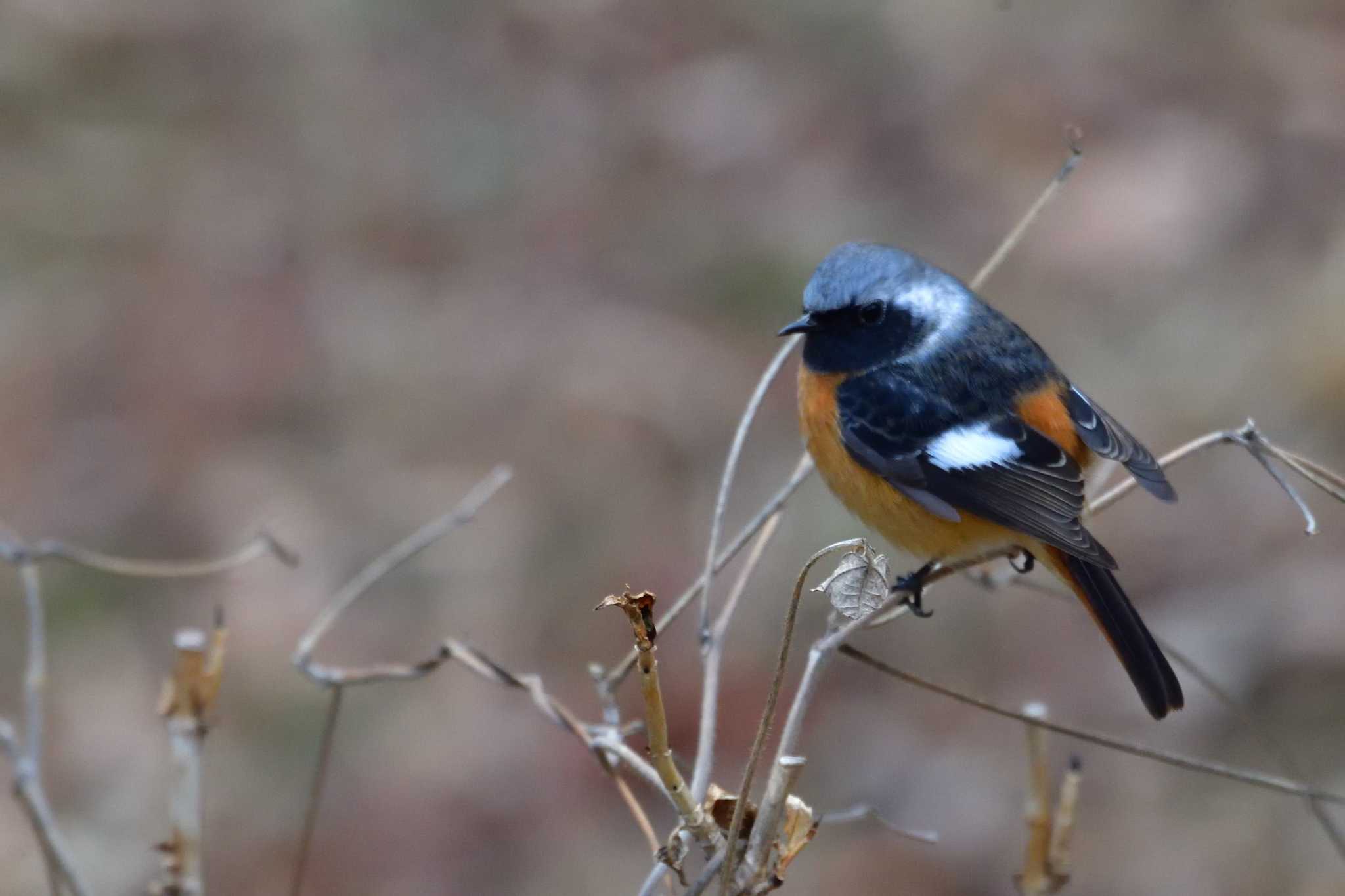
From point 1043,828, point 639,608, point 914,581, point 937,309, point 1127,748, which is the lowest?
point 1043,828

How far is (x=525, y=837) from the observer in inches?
195

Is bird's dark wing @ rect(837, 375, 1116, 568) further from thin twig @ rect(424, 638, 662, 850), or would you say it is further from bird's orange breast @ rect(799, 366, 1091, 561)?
thin twig @ rect(424, 638, 662, 850)

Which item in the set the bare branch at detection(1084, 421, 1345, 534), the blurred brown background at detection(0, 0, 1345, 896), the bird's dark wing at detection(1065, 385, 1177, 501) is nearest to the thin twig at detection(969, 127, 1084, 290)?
the bare branch at detection(1084, 421, 1345, 534)

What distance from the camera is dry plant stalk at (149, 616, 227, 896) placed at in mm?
2008

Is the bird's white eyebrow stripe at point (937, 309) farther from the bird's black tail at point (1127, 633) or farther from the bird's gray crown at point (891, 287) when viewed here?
the bird's black tail at point (1127, 633)

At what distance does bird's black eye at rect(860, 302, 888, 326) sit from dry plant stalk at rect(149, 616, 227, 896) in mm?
1799

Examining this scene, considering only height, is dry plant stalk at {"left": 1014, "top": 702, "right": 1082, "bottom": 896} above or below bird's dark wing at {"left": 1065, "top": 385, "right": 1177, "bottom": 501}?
below

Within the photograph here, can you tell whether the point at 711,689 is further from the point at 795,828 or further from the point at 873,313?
the point at 873,313

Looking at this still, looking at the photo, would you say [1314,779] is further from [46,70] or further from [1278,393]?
[46,70]

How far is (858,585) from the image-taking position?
1.70 m

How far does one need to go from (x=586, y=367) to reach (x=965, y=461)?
11.0 feet

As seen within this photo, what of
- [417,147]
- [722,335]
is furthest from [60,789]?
[417,147]

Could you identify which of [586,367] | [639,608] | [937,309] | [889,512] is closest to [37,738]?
[639,608]

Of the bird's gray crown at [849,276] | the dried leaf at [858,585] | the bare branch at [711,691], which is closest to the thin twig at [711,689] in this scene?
the bare branch at [711,691]
